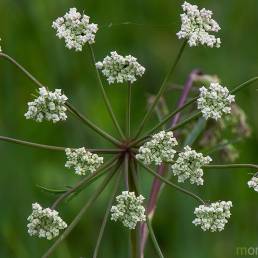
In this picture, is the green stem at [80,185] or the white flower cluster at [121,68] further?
the white flower cluster at [121,68]

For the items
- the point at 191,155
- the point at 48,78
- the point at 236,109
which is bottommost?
the point at 191,155

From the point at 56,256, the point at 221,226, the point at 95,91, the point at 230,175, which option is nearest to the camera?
the point at 221,226

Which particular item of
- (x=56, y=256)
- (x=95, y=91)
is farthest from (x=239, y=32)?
(x=56, y=256)

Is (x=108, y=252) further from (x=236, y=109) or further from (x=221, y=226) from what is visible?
(x=221, y=226)

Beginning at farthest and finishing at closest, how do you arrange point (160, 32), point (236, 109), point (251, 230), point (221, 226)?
1. point (160, 32)
2. point (251, 230)
3. point (236, 109)
4. point (221, 226)

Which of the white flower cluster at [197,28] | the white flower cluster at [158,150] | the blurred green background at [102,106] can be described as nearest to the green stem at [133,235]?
the white flower cluster at [158,150]

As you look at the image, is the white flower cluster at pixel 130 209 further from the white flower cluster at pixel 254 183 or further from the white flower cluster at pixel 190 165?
the white flower cluster at pixel 254 183
